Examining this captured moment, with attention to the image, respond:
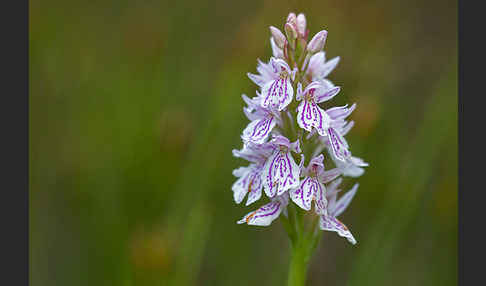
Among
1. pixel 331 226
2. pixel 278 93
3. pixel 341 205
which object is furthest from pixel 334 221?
pixel 278 93

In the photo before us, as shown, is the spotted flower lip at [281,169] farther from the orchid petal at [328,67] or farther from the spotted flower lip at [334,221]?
the orchid petal at [328,67]

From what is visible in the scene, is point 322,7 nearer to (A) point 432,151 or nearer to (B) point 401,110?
(B) point 401,110

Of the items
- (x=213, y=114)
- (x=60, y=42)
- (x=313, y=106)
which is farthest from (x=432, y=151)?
(x=60, y=42)

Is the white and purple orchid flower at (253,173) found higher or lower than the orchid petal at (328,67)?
lower

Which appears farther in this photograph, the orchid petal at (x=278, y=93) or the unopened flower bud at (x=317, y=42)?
the unopened flower bud at (x=317, y=42)

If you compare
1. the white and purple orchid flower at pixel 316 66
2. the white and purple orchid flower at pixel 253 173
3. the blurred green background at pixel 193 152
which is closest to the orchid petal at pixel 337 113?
the white and purple orchid flower at pixel 316 66

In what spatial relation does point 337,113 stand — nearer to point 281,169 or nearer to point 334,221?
point 281,169

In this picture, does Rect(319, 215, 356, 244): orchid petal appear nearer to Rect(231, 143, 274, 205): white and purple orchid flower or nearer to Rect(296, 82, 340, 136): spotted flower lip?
Rect(231, 143, 274, 205): white and purple orchid flower
